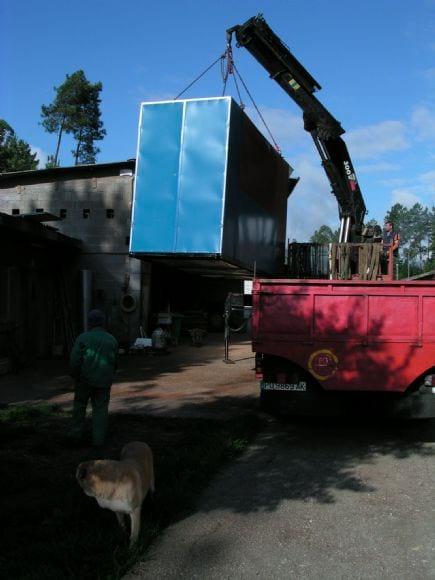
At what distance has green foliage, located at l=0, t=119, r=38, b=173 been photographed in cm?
4203

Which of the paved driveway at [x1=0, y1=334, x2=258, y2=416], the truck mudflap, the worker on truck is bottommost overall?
the paved driveway at [x1=0, y1=334, x2=258, y2=416]

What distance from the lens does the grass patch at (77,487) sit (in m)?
3.64

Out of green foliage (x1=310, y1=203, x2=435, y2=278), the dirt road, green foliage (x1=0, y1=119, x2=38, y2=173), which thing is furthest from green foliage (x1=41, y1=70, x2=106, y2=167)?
green foliage (x1=310, y1=203, x2=435, y2=278)

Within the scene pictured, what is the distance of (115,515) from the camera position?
172 inches

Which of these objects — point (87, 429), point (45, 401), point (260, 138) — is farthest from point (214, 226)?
point (87, 429)

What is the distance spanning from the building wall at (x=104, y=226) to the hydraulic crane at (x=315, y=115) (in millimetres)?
5730

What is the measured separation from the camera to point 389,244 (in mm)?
13805

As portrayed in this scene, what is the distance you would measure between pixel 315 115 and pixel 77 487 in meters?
12.5

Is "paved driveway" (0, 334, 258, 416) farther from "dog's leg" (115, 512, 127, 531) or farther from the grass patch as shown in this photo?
"dog's leg" (115, 512, 127, 531)

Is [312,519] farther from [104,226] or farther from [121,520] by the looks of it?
[104,226]

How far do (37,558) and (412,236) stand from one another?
12050 centimetres

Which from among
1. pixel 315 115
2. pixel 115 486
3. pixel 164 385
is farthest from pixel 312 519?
pixel 315 115

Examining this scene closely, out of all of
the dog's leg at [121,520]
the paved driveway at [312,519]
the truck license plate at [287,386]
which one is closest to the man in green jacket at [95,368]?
the paved driveway at [312,519]

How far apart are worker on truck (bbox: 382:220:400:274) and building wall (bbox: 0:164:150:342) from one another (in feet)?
24.0
